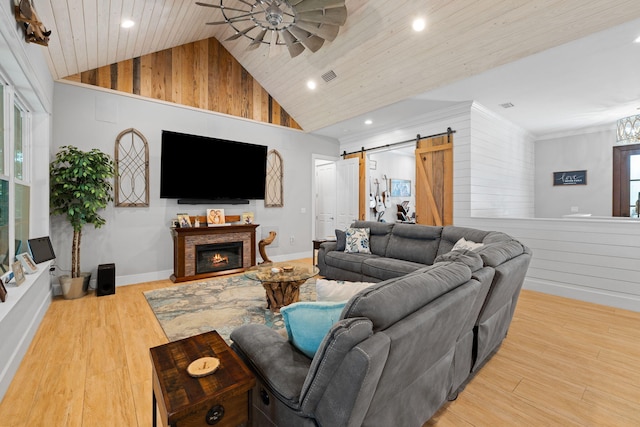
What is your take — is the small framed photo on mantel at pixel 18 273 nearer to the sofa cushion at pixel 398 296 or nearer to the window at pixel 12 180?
the window at pixel 12 180

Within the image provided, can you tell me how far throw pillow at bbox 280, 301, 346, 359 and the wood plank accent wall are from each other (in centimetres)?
483

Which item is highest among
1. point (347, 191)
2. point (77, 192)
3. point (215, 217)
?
point (347, 191)

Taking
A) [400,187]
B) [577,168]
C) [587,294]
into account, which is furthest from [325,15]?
[577,168]

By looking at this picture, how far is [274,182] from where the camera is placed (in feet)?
20.3

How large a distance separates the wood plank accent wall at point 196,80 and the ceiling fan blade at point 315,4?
293 cm

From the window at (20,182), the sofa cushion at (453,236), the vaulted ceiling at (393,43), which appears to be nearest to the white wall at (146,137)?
the vaulted ceiling at (393,43)

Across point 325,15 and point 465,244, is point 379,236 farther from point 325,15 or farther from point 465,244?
point 325,15

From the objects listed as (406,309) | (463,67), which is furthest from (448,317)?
(463,67)

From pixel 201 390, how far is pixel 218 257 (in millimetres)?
4246

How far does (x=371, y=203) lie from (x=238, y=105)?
3.54m

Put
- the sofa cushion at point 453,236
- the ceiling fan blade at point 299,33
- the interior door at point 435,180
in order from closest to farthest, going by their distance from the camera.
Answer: the ceiling fan blade at point 299,33, the sofa cushion at point 453,236, the interior door at point 435,180

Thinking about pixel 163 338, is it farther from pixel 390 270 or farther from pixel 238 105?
pixel 238 105

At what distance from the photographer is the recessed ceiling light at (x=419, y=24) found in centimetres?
344

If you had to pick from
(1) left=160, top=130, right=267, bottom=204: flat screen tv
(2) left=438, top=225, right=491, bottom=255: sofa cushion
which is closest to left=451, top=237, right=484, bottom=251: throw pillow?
(2) left=438, top=225, right=491, bottom=255: sofa cushion
